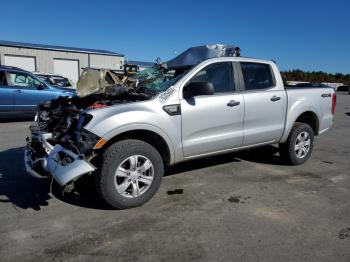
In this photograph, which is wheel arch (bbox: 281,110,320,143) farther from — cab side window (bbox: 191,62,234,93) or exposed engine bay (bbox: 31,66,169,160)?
exposed engine bay (bbox: 31,66,169,160)

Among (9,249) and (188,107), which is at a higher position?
(188,107)

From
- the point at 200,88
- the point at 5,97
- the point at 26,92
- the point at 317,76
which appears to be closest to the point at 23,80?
the point at 26,92

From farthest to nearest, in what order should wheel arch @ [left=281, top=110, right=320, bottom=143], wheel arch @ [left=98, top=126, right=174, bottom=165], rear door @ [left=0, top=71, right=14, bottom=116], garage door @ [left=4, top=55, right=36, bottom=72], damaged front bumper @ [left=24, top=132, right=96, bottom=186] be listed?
1. garage door @ [left=4, top=55, right=36, bottom=72]
2. rear door @ [left=0, top=71, right=14, bottom=116]
3. wheel arch @ [left=281, top=110, right=320, bottom=143]
4. wheel arch @ [left=98, top=126, right=174, bottom=165]
5. damaged front bumper @ [left=24, top=132, right=96, bottom=186]

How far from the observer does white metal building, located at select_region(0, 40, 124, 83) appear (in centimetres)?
3281

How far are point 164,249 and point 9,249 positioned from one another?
143cm

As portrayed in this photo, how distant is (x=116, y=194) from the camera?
4.16m

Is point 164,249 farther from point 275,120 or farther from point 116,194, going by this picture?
point 275,120

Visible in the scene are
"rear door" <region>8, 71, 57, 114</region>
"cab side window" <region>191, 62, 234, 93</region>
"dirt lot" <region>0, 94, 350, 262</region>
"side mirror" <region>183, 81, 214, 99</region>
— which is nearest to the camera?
"dirt lot" <region>0, 94, 350, 262</region>

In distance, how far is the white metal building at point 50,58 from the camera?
108 ft

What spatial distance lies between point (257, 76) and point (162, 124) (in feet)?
6.81

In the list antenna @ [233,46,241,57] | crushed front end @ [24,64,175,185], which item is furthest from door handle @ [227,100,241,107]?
antenna @ [233,46,241,57]

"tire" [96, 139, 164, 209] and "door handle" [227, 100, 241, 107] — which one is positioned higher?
"door handle" [227, 100, 241, 107]

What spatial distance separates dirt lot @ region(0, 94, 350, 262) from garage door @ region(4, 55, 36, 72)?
98.2 feet

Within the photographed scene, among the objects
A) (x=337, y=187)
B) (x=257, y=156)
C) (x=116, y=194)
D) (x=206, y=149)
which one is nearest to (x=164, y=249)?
(x=116, y=194)
